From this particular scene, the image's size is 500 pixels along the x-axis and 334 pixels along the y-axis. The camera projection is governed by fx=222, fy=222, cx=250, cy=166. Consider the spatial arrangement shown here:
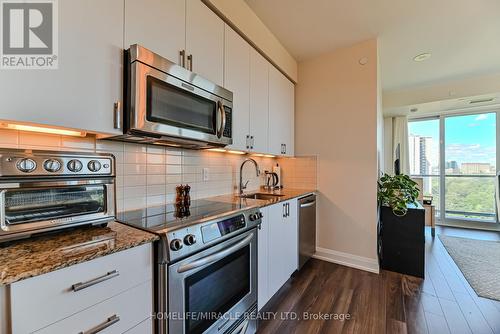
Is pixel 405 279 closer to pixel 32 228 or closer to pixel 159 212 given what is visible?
pixel 159 212

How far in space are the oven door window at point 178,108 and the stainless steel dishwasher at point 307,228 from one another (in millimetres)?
1420

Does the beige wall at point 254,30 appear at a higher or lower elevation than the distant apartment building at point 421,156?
higher

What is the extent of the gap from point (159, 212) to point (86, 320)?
2.36 feet

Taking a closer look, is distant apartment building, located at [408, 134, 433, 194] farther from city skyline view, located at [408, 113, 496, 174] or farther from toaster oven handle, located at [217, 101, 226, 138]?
toaster oven handle, located at [217, 101, 226, 138]

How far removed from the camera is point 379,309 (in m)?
1.85

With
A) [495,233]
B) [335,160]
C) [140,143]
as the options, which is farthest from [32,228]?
[495,233]

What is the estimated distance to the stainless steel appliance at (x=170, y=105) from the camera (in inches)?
45.2

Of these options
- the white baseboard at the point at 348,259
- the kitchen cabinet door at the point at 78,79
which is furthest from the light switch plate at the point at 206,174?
the white baseboard at the point at 348,259

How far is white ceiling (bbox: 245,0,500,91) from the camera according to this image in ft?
6.75

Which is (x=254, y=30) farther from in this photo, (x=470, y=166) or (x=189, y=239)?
(x=470, y=166)

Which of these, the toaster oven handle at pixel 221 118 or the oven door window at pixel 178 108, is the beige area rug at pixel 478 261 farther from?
the oven door window at pixel 178 108

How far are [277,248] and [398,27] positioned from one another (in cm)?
263

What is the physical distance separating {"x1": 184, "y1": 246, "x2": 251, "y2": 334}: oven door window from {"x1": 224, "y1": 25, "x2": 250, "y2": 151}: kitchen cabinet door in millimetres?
976

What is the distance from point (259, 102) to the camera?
7.62ft
